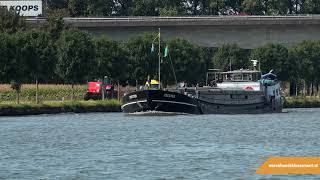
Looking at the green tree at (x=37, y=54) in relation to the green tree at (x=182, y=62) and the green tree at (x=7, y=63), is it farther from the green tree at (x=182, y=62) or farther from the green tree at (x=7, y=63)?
the green tree at (x=182, y=62)

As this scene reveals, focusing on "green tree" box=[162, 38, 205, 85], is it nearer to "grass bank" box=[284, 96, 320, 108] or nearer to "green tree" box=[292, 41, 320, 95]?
"grass bank" box=[284, 96, 320, 108]

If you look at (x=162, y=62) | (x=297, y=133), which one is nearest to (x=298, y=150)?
(x=297, y=133)

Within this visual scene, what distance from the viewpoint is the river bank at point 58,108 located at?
346 feet

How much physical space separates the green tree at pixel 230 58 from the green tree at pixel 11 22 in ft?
93.2

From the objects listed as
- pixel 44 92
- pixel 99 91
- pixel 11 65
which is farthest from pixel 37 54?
pixel 99 91

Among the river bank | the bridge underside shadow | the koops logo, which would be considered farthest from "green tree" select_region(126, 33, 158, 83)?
the koops logo

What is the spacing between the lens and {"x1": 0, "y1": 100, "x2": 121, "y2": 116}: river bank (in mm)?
105500

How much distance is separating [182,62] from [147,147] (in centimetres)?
7703

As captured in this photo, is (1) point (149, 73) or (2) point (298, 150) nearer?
(2) point (298, 150)

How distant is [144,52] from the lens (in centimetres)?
13588

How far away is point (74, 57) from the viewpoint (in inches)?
4938

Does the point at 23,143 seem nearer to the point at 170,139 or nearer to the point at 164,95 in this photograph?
the point at 170,139

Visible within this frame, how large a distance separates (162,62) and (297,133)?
2305 inches

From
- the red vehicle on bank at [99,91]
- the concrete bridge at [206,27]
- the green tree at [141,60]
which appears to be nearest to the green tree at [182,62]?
the green tree at [141,60]
